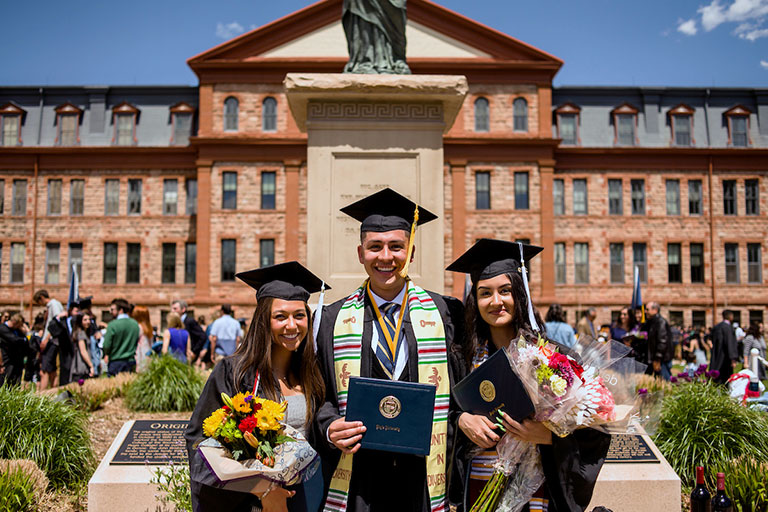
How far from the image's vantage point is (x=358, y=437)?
319 cm

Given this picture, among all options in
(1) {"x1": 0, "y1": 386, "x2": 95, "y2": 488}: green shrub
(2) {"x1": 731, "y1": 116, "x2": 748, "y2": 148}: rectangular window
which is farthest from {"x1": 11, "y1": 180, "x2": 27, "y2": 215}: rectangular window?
(2) {"x1": 731, "y1": 116, "x2": 748, "y2": 148}: rectangular window

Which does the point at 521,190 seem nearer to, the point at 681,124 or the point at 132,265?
the point at 681,124

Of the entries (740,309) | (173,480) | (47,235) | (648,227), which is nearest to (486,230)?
(648,227)

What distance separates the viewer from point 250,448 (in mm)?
3184

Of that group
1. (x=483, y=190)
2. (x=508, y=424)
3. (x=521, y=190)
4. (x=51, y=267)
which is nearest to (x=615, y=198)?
(x=521, y=190)

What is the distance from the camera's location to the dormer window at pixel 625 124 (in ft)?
119

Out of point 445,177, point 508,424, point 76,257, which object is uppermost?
point 445,177

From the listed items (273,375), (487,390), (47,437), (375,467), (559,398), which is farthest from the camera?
(47,437)

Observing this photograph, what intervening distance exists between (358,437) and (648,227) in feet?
116

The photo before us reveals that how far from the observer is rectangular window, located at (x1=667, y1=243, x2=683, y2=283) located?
35531mm

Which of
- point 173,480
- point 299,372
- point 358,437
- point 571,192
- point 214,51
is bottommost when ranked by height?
point 173,480

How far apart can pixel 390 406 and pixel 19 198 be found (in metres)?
37.9

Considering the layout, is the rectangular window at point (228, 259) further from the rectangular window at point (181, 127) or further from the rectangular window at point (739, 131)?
the rectangular window at point (739, 131)

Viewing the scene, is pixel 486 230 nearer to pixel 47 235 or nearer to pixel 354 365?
pixel 47 235
